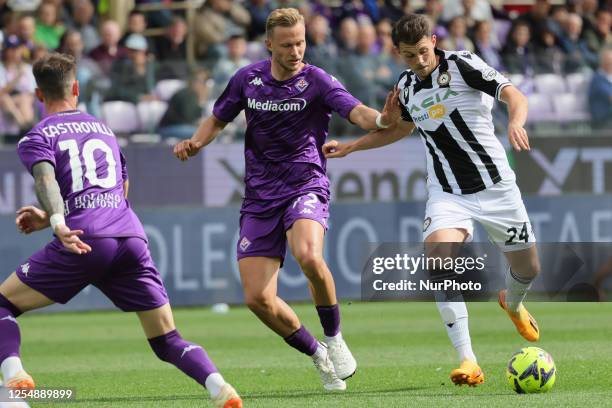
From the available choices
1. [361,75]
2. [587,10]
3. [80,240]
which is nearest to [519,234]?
[80,240]

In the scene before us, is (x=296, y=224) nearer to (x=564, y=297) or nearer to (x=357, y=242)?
(x=564, y=297)

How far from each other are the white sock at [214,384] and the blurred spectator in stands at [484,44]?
40.4ft

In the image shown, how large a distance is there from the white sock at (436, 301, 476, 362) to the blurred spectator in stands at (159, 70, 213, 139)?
8950mm

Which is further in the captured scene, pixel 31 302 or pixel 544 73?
pixel 544 73

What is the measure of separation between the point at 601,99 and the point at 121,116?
6.73 m

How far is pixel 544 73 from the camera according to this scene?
58.4 ft

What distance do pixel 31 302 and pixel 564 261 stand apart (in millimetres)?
8807

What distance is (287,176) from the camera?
886 centimetres

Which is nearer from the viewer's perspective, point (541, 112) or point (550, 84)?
point (550, 84)

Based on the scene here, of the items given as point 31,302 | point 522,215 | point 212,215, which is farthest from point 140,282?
point 212,215

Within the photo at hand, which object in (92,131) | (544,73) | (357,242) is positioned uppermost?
(92,131)

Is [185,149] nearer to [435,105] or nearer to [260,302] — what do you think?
[260,302]

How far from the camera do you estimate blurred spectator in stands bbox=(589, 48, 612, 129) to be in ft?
58.3

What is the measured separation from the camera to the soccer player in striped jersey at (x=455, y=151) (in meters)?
8.70
